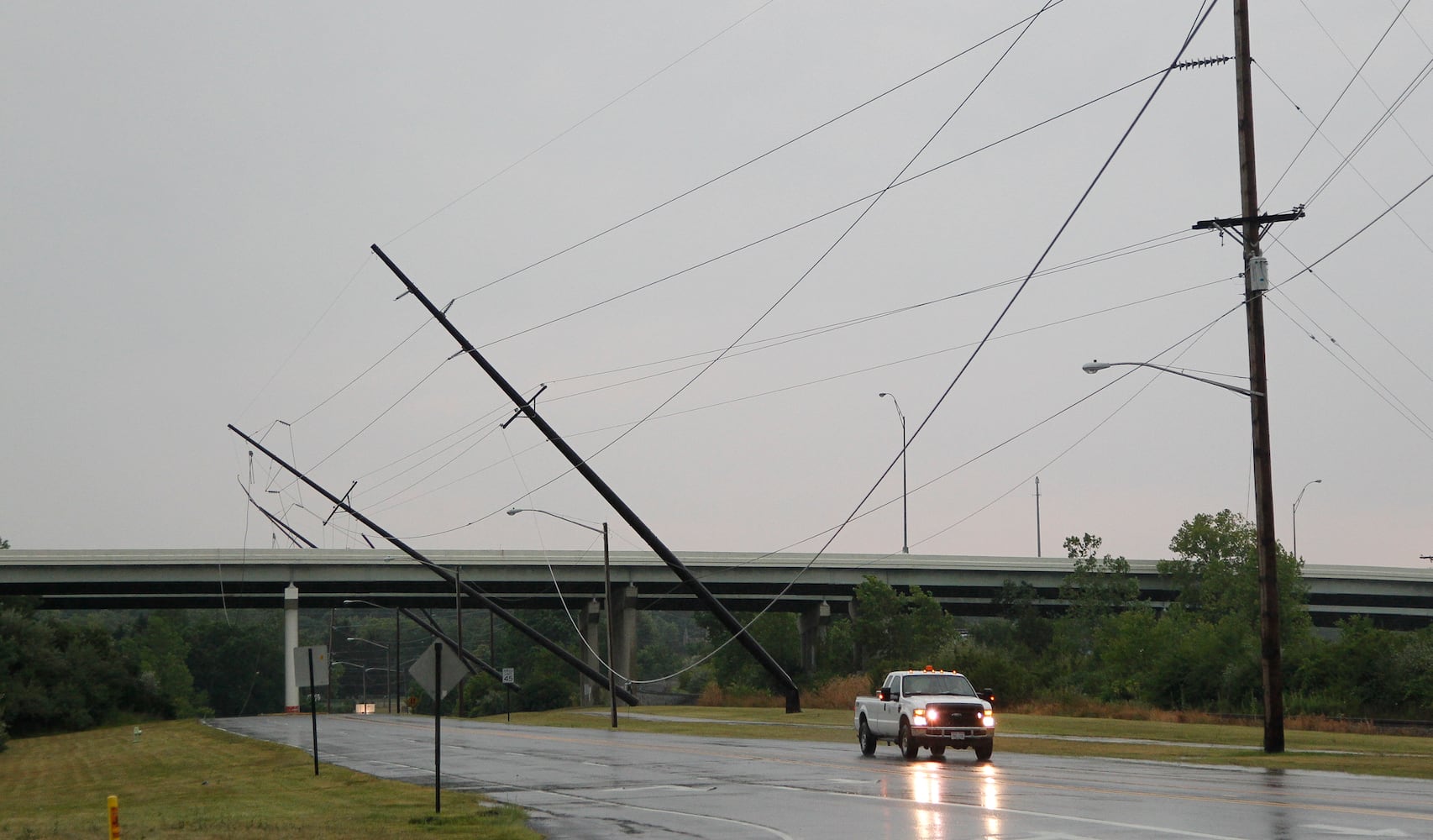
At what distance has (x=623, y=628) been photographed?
90312mm

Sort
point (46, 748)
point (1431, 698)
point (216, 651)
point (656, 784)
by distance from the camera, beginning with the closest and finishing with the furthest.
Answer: point (656, 784) → point (1431, 698) → point (46, 748) → point (216, 651)

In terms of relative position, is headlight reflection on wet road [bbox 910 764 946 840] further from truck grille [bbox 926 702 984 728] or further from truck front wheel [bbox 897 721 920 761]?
truck front wheel [bbox 897 721 920 761]

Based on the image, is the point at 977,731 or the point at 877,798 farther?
the point at 977,731

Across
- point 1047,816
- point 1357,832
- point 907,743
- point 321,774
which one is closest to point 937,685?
point 907,743

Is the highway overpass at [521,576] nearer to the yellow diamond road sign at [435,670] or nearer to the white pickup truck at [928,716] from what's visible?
the white pickup truck at [928,716]

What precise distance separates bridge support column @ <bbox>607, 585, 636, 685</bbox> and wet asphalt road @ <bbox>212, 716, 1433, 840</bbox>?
53913mm

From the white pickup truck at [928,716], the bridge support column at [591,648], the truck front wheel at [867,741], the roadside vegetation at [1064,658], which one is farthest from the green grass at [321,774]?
the bridge support column at [591,648]

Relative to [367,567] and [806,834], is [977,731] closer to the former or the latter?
[806,834]

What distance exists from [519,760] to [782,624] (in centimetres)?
8102

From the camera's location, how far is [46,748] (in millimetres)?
57469

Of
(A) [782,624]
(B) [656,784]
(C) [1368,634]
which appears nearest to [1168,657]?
→ (C) [1368,634]

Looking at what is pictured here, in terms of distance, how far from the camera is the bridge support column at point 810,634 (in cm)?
9738

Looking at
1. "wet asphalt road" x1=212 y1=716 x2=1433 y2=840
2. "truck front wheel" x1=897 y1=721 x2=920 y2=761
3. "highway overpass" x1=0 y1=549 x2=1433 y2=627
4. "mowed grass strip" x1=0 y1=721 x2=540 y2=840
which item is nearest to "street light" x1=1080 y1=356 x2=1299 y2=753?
"wet asphalt road" x1=212 y1=716 x2=1433 y2=840

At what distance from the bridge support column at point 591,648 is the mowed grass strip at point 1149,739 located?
35.8 metres
